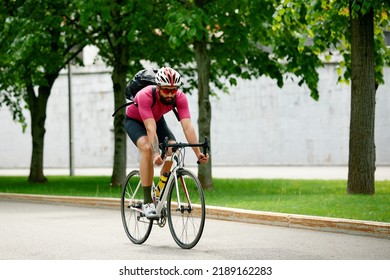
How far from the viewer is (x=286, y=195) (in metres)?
15.8

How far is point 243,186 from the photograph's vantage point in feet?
64.8

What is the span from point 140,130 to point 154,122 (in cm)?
58

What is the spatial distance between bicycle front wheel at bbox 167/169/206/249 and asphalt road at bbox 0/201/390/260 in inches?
6.2

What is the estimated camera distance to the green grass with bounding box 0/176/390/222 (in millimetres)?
12023

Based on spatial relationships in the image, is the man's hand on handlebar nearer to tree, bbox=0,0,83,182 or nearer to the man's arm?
the man's arm

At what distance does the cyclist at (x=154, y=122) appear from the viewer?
8.72 m

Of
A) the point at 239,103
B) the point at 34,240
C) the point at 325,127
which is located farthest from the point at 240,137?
the point at 34,240

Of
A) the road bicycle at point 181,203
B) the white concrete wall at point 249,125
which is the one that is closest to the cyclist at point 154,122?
the road bicycle at point 181,203

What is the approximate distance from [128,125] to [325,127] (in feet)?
74.7

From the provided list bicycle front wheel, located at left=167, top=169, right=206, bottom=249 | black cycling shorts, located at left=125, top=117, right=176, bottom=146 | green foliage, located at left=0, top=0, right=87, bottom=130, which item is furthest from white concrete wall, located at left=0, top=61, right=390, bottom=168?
bicycle front wheel, located at left=167, top=169, right=206, bottom=249

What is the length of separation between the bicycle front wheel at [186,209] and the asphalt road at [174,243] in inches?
6.2

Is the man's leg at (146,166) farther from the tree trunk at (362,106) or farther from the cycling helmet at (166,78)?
the tree trunk at (362,106)
